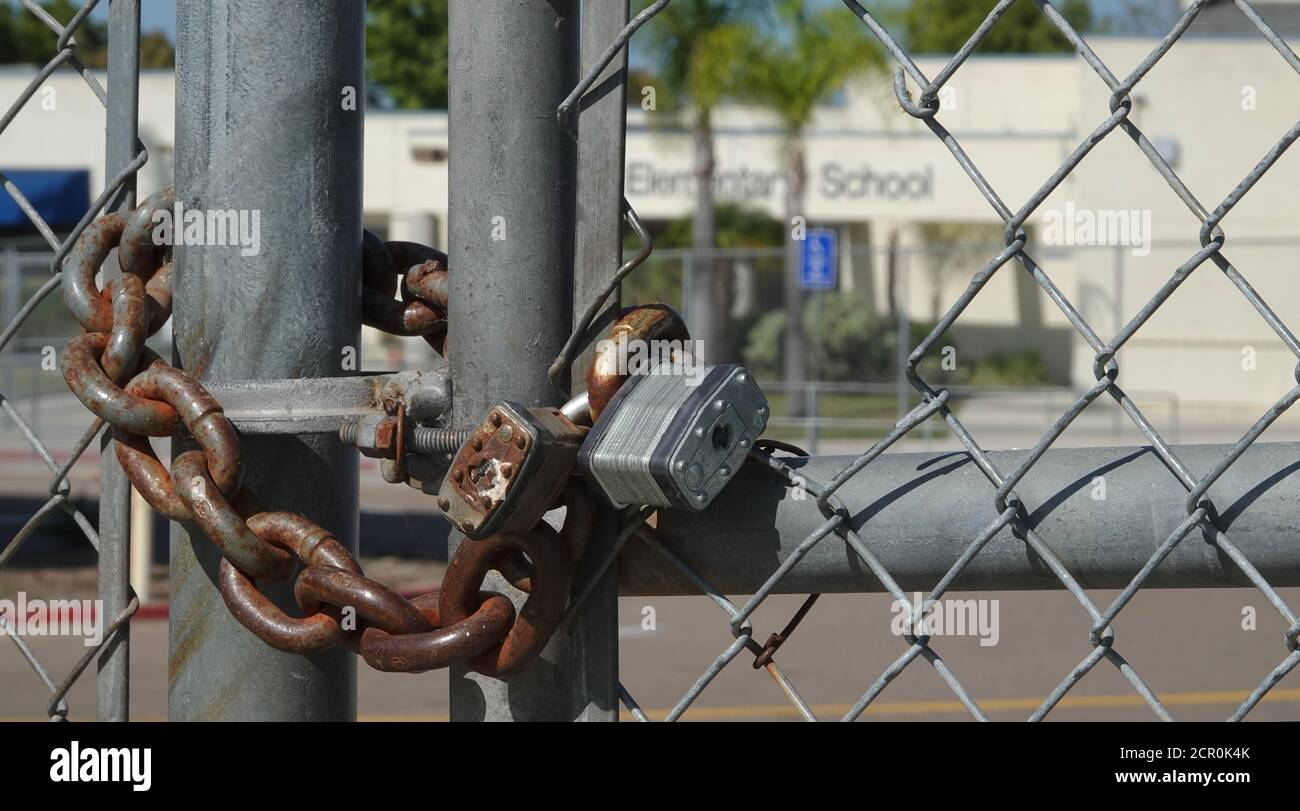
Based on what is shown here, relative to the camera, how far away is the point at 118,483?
1392mm

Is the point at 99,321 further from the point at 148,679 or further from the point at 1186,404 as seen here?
the point at 1186,404

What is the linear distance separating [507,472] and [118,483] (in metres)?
0.54

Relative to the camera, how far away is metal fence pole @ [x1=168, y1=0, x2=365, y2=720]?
3.95 ft

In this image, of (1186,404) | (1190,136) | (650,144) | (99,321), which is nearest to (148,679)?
(99,321)

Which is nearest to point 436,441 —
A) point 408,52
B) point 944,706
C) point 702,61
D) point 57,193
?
point 944,706

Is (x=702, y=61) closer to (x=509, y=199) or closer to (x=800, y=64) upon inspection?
(x=800, y=64)

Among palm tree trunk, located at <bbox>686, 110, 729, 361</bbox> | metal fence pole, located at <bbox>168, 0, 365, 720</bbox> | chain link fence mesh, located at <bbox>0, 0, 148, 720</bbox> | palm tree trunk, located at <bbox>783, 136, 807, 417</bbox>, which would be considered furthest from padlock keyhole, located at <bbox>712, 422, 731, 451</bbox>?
palm tree trunk, located at <bbox>783, 136, 807, 417</bbox>

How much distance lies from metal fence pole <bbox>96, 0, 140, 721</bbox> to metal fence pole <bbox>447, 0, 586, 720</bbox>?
1.35 feet

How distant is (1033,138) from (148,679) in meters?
22.2

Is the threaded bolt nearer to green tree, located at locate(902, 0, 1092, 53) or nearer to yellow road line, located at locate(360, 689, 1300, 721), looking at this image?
yellow road line, located at locate(360, 689, 1300, 721)

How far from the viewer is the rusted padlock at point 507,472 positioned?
1.09 meters

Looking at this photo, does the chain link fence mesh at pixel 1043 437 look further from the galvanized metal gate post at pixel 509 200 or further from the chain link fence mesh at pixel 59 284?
the chain link fence mesh at pixel 59 284

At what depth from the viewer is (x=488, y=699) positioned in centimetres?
123

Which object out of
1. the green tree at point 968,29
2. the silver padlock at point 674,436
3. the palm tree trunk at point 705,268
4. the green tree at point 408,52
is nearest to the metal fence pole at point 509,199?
the silver padlock at point 674,436
